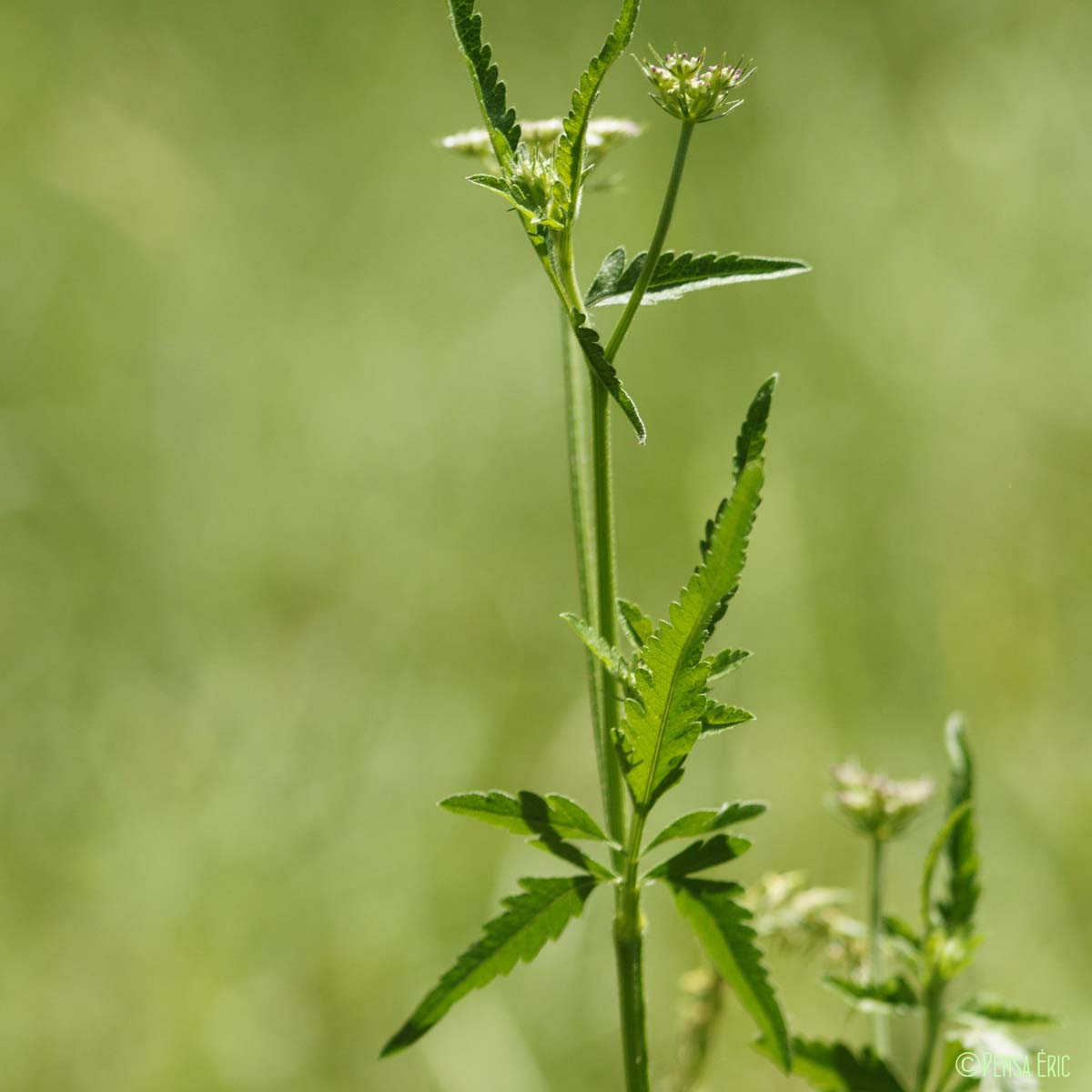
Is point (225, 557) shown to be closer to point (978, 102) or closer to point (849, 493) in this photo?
point (849, 493)

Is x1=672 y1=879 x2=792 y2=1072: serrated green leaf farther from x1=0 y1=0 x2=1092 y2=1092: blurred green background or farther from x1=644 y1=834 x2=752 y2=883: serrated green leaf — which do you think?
x1=0 y1=0 x2=1092 y2=1092: blurred green background

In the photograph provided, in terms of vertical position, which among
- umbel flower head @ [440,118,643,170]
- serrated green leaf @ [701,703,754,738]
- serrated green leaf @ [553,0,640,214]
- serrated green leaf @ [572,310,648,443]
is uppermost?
umbel flower head @ [440,118,643,170]

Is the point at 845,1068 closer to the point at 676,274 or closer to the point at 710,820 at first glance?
the point at 710,820

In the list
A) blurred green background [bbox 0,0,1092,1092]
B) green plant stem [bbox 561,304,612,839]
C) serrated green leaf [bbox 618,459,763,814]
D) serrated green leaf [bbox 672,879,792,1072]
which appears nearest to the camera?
serrated green leaf [bbox 618,459,763,814]

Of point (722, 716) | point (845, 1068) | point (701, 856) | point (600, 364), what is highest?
point (600, 364)

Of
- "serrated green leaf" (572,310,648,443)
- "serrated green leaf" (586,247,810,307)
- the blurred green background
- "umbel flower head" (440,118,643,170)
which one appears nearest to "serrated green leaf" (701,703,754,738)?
"serrated green leaf" (572,310,648,443)

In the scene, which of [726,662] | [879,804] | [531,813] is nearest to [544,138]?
[726,662]

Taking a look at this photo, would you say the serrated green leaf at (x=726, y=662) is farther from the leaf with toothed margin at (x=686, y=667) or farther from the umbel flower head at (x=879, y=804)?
the umbel flower head at (x=879, y=804)

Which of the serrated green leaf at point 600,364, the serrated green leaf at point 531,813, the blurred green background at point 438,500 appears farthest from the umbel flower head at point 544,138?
the blurred green background at point 438,500
